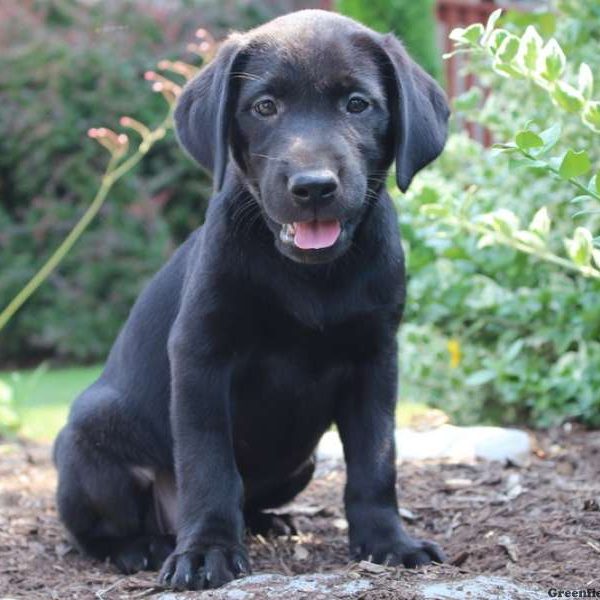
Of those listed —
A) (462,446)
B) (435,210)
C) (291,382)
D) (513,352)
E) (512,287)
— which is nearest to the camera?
(291,382)

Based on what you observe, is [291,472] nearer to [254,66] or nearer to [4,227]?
[254,66]

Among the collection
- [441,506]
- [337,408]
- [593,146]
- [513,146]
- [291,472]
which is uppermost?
[513,146]

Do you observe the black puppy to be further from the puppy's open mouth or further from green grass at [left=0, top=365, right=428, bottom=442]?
green grass at [left=0, top=365, right=428, bottom=442]

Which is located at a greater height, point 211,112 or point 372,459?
point 211,112

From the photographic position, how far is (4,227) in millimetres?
10523

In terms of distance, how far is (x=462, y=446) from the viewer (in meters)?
5.20

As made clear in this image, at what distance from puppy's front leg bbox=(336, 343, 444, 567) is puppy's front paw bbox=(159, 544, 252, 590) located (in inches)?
15.4

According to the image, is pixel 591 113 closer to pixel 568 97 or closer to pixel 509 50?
pixel 568 97

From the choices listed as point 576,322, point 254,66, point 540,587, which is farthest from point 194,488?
point 576,322

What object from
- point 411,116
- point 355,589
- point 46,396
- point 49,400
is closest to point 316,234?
point 411,116

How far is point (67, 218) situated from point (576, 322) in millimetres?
6149

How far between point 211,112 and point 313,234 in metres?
0.49

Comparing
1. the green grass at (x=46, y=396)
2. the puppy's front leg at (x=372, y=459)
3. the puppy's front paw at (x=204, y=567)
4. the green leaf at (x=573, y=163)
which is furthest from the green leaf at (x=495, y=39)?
the green grass at (x=46, y=396)

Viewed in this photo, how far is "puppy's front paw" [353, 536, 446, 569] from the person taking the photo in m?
3.41
